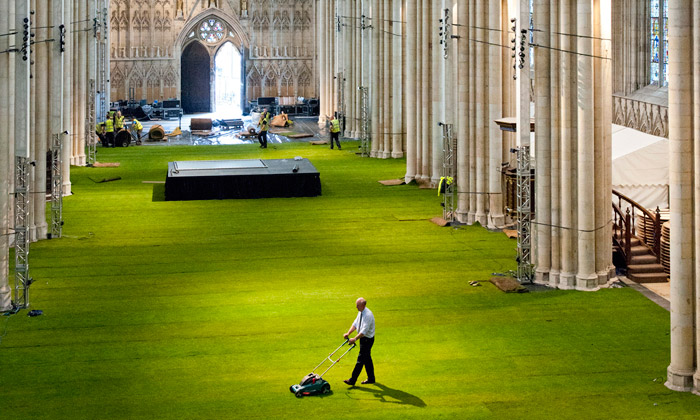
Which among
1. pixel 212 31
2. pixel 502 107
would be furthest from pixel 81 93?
pixel 212 31

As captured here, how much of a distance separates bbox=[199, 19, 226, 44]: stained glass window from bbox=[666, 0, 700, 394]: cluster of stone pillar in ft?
171

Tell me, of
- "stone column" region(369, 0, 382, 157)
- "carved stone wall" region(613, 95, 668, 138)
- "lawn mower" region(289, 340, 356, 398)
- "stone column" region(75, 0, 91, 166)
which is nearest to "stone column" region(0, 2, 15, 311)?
"lawn mower" region(289, 340, 356, 398)

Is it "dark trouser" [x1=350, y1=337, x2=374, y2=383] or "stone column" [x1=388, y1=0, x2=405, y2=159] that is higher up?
"stone column" [x1=388, y1=0, x2=405, y2=159]

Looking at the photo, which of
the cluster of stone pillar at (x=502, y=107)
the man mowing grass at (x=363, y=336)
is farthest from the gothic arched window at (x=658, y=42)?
the man mowing grass at (x=363, y=336)

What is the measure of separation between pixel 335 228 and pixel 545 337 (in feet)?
34.8

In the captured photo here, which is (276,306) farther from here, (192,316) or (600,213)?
(600,213)

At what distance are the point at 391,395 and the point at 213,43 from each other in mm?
52625

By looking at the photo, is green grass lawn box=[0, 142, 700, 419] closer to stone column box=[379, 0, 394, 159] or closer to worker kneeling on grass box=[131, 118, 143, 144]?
stone column box=[379, 0, 394, 159]

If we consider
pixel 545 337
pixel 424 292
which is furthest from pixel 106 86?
pixel 545 337

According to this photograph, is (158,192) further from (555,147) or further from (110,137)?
(555,147)

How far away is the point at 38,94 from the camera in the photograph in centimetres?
2597

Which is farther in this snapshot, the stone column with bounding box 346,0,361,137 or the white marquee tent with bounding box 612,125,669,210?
the stone column with bounding box 346,0,361,137

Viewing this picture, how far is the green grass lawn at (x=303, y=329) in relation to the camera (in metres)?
14.1

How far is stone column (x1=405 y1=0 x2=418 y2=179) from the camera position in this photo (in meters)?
34.6
